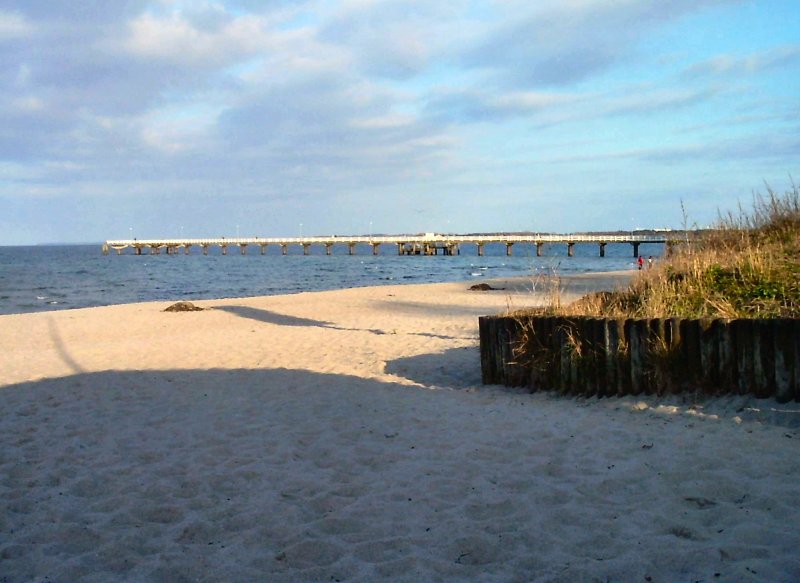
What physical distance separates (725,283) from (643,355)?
2.07m

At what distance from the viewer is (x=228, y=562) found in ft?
12.3

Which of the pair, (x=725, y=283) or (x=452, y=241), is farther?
(x=452, y=241)

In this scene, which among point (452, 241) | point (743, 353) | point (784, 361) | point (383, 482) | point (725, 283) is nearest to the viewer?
point (383, 482)

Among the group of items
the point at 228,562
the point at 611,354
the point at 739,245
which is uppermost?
the point at 739,245

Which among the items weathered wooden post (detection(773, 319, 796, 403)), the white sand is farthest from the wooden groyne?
the white sand

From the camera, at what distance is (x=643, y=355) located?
684cm

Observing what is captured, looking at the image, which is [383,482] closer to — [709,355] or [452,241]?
[709,355]

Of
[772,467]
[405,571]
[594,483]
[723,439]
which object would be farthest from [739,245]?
[405,571]

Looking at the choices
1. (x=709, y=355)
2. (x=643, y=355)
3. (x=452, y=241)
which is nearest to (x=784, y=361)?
(x=709, y=355)

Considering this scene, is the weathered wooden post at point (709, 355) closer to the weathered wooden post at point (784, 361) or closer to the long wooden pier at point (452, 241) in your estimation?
the weathered wooden post at point (784, 361)

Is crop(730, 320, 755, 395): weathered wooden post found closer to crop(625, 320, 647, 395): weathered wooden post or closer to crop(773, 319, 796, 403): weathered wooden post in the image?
crop(773, 319, 796, 403): weathered wooden post

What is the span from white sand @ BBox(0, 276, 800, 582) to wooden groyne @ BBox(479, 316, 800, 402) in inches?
10.2

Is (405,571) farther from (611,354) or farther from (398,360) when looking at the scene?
(398,360)

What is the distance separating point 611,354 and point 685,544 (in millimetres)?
3599
